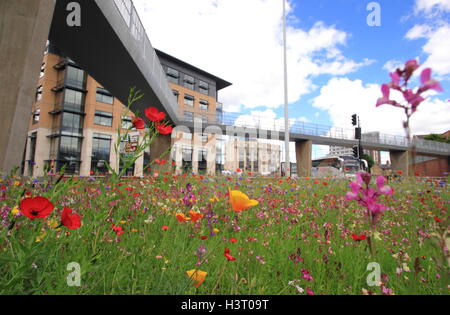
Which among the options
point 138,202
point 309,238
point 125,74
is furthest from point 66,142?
point 309,238

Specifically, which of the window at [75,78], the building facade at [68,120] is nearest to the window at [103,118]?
the building facade at [68,120]

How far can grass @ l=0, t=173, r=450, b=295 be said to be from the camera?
1233 millimetres

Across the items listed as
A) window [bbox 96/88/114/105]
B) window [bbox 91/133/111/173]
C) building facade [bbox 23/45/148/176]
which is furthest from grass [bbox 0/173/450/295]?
window [bbox 96/88/114/105]

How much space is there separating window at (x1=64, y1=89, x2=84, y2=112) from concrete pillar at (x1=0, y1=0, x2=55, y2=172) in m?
31.4

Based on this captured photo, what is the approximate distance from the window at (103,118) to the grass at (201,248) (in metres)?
33.4

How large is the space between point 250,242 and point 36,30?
6.01 m

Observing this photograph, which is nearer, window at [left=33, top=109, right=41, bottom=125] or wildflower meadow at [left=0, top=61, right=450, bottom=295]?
wildflower meadow at [left=0, top=61, right=450, bottom=295]

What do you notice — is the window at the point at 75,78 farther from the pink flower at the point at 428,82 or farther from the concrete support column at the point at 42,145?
the pink flower at the point at 428,82

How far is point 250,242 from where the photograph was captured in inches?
90.0

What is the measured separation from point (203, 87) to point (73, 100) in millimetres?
21421

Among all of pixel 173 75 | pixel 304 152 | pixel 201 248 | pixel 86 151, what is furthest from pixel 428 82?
pixel 173 75

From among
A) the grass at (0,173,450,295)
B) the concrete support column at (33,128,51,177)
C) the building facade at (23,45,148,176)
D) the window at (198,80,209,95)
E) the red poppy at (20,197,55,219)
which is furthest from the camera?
the window at (198,80,209,95)

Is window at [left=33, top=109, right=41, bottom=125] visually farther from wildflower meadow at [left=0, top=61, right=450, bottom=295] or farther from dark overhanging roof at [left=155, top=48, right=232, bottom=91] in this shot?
wildflower meadow at [left=0, top=61, right=450, bottom=295]
